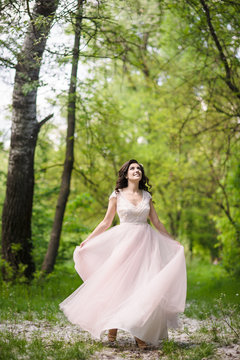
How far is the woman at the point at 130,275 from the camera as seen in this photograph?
171 inches

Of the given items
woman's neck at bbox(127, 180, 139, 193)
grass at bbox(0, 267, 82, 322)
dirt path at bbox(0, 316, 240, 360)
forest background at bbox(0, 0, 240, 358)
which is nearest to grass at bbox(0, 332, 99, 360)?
dirt path at bbox(0, 316, 240, 360)

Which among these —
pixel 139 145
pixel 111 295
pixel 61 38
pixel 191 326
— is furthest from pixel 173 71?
pixel 111 295

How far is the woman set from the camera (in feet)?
14.2

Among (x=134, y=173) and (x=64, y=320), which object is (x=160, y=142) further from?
(x=134, y=173)

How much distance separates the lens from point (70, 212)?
33.0 ft

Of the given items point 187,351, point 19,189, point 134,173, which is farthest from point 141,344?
point 19,189

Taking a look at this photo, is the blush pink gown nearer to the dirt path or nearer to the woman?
the woman

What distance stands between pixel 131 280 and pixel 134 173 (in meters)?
1.40

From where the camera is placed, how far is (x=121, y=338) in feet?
16.9

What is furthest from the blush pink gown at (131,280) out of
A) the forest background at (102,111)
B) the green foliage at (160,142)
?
the green foliage at (160,142)

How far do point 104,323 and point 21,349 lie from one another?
3.10 ft

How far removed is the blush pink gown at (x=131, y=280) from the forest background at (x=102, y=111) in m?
2.59

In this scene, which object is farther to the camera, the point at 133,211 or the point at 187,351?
the point at 133,211

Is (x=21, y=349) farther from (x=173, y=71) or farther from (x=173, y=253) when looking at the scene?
(x=173, y=71)
